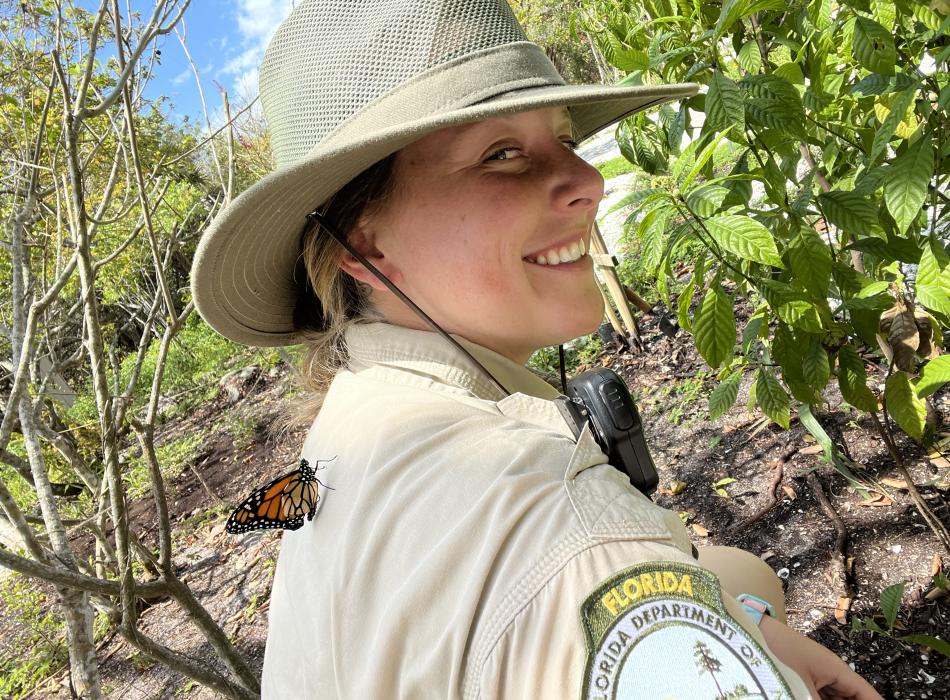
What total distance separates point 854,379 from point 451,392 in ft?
4.27

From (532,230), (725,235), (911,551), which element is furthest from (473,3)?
(911,551)

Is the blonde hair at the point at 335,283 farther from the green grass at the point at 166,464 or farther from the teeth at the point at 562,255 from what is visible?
the green grass at the point at 166,464

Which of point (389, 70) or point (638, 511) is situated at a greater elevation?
point (389, 70)

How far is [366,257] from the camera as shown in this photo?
56.5 inches

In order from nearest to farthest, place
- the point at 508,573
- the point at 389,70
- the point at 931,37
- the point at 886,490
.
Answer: the point at 508,573, the point at 389,70, the point at 931,37, the point at 886,490

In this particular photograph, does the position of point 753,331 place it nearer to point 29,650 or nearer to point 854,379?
point 854,379

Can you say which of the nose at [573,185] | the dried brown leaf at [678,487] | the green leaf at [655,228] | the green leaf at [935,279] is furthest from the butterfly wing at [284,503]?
the dried brown leaf at [678,487]

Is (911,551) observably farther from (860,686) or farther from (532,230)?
(532,230)

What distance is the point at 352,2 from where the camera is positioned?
1.32 metres

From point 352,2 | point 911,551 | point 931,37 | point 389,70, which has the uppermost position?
point 352,2

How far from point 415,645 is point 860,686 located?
3.41 feet

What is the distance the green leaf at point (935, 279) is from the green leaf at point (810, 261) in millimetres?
216

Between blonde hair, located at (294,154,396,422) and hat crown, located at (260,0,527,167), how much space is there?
0.42 ft

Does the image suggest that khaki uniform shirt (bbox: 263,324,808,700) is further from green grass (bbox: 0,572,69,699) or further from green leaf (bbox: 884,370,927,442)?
green grass (bbox: 0,572,69,699)
